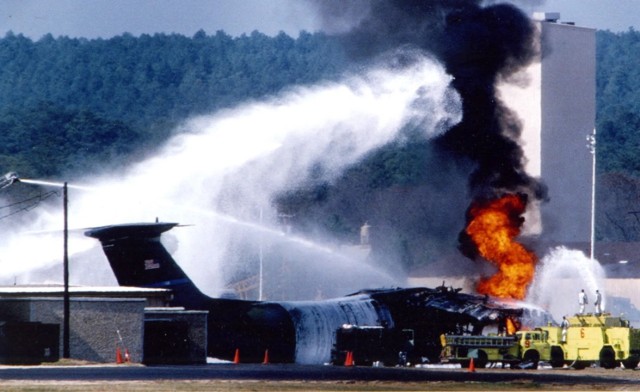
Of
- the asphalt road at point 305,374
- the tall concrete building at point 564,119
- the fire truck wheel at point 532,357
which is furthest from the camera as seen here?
the tall concrete building at point 564,119

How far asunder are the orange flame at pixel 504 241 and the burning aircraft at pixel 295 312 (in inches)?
139

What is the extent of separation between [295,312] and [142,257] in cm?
807

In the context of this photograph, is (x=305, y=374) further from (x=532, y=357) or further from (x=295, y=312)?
(x=532, y=357)

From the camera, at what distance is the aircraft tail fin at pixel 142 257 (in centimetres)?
6625

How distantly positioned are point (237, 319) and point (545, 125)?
7204 centimetres

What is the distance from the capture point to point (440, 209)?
4230 inches

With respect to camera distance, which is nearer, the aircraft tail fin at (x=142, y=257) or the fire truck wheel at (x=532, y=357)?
the fire truck wheel at (x=532, y=357)

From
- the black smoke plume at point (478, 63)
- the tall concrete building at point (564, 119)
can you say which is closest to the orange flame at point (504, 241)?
the black smoke plume at point (478, 63)

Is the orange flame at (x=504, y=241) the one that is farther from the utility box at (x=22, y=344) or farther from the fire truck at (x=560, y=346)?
the utility box at (x=22, y=344)

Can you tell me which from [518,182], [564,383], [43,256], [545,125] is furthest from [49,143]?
[564,383]

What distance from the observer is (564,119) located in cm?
13312

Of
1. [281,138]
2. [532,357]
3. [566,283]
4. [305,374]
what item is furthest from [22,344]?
[566,283]

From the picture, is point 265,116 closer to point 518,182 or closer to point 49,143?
point 518,182

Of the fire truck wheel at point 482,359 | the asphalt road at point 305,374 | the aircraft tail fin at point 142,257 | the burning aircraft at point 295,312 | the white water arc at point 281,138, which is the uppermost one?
the white water arc at point 281,138
